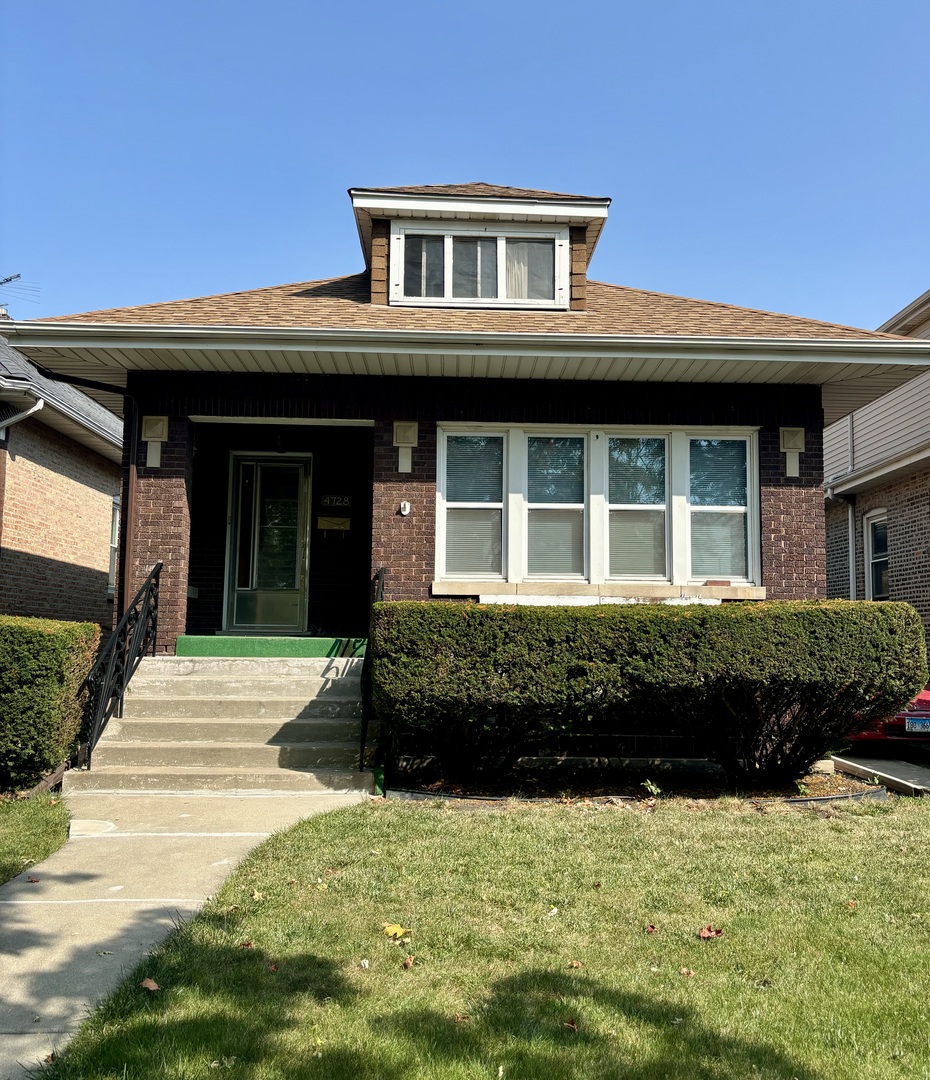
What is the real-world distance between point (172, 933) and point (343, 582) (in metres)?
7.25

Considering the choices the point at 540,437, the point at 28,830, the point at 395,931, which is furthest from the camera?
the point at 540,437

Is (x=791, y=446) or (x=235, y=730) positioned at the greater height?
(x=791, y=446)

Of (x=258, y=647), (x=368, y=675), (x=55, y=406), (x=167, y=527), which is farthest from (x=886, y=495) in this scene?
(x=55, y=406)

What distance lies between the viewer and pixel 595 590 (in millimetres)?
9430

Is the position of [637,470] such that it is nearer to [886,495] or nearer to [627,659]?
[627,659]

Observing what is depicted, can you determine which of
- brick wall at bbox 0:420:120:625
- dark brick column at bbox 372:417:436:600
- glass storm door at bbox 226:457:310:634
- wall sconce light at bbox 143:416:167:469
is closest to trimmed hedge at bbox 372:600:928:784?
dark brick column at bbox 372:417:436:600

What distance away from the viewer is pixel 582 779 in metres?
7.94

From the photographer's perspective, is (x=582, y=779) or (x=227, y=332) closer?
(x=582, y=779)

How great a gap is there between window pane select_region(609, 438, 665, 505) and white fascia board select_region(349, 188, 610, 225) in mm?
2863

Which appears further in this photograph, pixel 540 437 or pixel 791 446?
pixel 540 437

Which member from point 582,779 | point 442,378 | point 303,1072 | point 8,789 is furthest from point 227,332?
point 303,1072

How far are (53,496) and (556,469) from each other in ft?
29.0

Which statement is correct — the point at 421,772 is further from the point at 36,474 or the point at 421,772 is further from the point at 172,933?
the point at 36,474

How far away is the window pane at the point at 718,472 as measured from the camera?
975 centimetres
